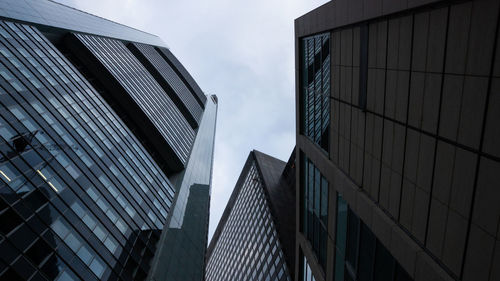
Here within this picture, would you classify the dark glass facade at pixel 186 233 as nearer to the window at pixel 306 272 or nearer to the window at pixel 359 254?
the window at pixel 306 272

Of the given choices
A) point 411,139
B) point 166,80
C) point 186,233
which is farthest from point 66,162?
point 166,80

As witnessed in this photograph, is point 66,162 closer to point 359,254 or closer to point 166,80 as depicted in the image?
point 359,254

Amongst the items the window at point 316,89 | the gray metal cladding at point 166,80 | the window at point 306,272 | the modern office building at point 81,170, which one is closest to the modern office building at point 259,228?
→ the modern office building at point 81,170

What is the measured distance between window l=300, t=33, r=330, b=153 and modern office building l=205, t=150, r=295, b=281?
100 ft

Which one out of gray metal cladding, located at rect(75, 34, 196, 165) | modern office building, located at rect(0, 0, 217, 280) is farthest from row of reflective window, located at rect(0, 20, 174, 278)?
gray metal cladding, located at rect(75, 34, 196, 165)

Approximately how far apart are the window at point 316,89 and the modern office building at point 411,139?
24 centimetres

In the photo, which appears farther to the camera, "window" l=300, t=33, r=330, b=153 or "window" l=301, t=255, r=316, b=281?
"window" l=301, t=255, r=316, b=281

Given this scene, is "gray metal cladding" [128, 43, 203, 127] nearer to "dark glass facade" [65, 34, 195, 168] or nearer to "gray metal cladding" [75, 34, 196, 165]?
"gray metal cladding" [75, 34, 196, 165]

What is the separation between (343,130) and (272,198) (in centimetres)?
5438

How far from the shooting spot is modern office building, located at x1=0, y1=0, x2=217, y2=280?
66.7 ft

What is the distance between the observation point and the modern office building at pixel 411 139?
271 inches

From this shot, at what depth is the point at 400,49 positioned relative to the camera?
10.1 metres

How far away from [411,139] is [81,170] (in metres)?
26.6

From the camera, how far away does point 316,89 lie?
21.1 metres
